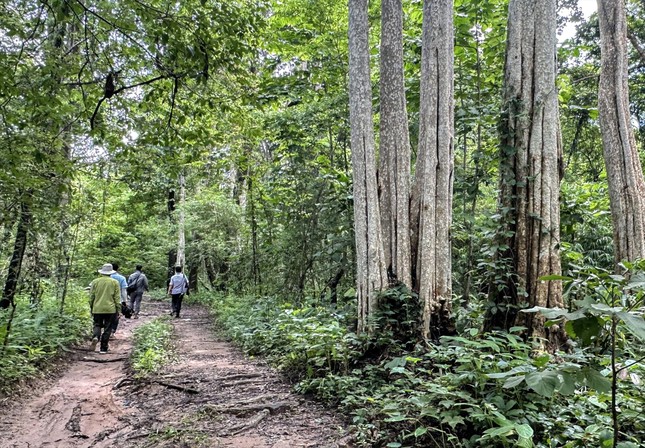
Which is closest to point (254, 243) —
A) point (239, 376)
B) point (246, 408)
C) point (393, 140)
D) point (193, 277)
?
point (239, 376)

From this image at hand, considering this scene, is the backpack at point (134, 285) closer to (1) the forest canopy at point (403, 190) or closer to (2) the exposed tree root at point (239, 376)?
(1) the forest canopy at point (403, 190)

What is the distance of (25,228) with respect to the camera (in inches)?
291

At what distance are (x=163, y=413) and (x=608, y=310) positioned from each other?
183 inches

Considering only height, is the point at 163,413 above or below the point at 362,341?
below

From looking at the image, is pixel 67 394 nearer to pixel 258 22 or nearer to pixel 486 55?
pixel 258 22

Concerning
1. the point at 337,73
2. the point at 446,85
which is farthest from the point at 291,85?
the point at 446,85

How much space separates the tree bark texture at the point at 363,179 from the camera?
5.87m

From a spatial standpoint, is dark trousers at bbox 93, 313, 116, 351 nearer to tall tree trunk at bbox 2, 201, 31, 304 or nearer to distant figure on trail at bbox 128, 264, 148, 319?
tall tree trunk at bbox 2, 201, 31, 304

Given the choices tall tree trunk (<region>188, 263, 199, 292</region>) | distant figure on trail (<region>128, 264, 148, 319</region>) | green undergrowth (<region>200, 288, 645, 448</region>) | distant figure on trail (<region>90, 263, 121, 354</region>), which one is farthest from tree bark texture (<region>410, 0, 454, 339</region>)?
tall tree trunk (<region>188, 263, 199, 292</region>)

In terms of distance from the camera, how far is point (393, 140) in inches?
248

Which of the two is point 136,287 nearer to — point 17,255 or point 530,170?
point 17,255

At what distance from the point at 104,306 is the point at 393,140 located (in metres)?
6.57

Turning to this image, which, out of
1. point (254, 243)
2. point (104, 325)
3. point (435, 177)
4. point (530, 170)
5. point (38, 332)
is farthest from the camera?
point (254, 243)

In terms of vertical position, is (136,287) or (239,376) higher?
(136,287)
